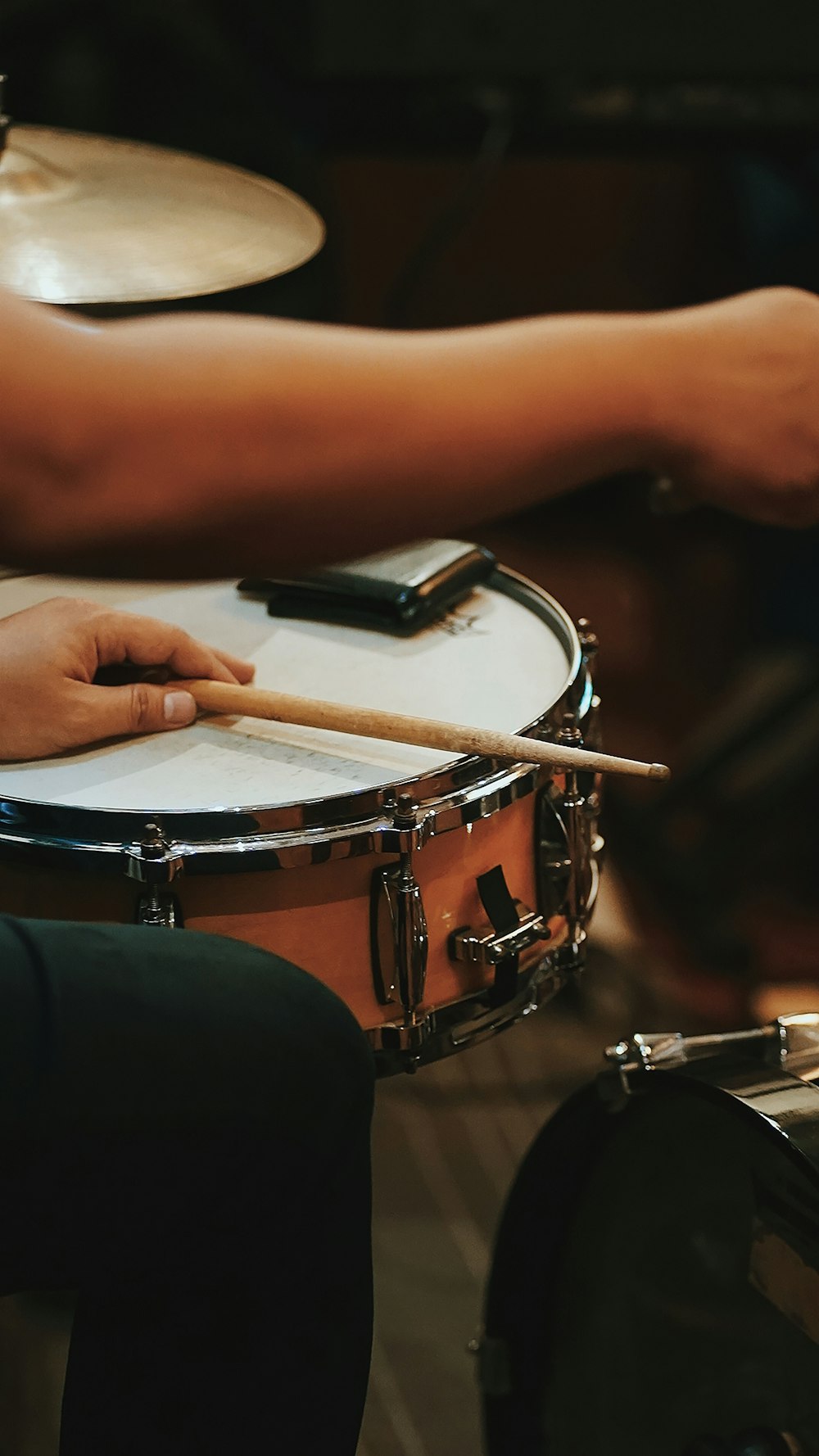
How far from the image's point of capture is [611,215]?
2199 millimetres

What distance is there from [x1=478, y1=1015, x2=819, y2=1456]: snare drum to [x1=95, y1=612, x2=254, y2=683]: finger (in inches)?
12.3

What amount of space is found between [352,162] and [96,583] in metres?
1.44

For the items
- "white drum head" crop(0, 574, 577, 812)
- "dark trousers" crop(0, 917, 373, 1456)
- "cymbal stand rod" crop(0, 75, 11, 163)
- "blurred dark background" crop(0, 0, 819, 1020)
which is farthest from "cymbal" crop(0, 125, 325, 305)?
"blurred dark background" crop(0, 0, 819, 1020)

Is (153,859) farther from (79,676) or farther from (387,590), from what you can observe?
(387,590)

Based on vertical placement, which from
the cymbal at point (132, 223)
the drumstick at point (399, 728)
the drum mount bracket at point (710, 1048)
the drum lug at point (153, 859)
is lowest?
the drum mount bracket at point (710, 1048)

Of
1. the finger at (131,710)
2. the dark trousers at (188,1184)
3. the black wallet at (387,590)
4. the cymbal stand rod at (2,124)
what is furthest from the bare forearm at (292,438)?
the cymbal stand rod at (2,124)

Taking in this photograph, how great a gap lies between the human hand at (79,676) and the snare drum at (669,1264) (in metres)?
0.32

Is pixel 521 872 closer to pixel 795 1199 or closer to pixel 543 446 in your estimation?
pixel 795 1199

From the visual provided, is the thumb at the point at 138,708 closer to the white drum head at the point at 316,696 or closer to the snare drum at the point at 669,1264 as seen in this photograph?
the white drum head at the point at 316,696

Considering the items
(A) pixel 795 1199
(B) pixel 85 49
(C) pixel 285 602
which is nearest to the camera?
(A) pixel 795 1199

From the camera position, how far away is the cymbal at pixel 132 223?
0.93 meters

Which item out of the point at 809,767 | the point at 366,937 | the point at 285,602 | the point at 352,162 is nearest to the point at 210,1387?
the point at 366,937

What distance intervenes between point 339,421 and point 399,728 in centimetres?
29

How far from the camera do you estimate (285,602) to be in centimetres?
95
